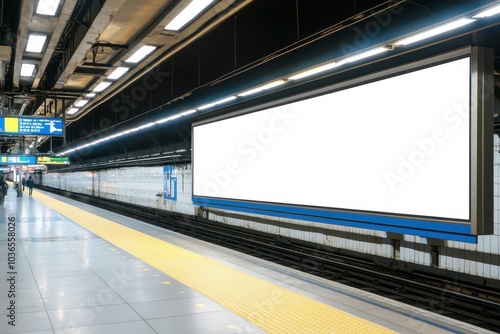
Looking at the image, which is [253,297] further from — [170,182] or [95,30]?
[170,182]

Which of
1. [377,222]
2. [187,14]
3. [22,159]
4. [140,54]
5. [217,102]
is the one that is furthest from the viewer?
[22,159]

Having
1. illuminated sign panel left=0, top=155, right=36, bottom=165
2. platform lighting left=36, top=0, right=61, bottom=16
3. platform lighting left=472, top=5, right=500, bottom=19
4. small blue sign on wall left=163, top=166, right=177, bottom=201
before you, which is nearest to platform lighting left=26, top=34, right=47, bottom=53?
platform lighting left=36, top=0, right=61, bottom=16

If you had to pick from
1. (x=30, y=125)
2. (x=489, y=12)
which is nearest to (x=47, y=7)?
(x=489, y=12)

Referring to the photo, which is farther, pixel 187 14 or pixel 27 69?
pixel 27 69

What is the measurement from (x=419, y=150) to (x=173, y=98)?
664 cm

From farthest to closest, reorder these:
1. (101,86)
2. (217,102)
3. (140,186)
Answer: (140,186), (101,86), (217,102)

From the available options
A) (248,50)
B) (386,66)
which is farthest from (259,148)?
(386,66)

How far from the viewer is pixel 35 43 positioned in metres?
8.09

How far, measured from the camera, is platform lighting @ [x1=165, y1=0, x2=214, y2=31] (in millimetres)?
6296

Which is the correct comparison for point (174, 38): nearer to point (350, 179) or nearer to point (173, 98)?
point (173, 98)

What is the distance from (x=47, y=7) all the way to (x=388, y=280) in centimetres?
597

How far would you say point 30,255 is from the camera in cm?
810

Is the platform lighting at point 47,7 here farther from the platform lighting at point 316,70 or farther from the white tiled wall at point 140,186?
the white tiled wall at point 140,186

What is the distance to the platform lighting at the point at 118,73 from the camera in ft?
33.8
